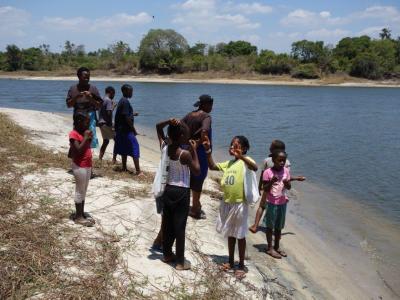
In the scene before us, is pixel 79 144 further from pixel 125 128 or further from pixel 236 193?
pixel 125 128

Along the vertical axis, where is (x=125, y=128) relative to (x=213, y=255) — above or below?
above

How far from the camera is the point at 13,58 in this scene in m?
94.0

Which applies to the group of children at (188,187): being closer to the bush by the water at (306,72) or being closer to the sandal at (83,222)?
the sandal at (83,222)

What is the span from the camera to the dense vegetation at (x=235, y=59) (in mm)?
74562

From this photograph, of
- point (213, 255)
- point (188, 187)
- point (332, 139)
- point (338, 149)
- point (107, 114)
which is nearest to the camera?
point (188, 187)

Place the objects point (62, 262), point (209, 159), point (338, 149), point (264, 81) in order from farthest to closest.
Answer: point (264, 81)
point (338, 149)
point (209, 159)
point (62, 262)

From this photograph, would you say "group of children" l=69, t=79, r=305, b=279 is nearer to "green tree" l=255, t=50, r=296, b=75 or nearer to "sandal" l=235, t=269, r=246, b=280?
"sandal" l=235, t=269, r=246, b=280

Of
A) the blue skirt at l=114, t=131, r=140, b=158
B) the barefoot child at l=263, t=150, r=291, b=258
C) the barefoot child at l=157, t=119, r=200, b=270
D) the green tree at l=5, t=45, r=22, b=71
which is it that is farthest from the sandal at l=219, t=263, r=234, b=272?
the green tree at l=5, t=45, r=22, b=71

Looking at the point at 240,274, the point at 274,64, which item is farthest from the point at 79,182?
the point at 274,64

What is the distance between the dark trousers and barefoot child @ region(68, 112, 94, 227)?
128 cm

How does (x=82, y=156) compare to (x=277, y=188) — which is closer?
(x=82, y=156)

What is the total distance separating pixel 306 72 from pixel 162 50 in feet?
90.4

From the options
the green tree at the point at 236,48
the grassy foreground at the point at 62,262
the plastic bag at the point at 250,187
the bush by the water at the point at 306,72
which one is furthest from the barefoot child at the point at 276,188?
the green tree at the point at 236,48

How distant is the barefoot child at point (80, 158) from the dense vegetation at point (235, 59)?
235ft
